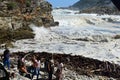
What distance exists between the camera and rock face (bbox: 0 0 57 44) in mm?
41875

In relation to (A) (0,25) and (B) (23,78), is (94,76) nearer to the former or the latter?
(B) (23,78)

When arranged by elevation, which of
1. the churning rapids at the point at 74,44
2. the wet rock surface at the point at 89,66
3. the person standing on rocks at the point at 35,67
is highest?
the person standing on rocks at the point at 35,67

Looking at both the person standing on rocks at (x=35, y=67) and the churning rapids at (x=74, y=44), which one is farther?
the churning rapids at (x=74, y=44)

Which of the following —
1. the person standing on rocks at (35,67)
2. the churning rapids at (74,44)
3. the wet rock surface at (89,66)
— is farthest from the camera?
the churning rapids at (74,44)

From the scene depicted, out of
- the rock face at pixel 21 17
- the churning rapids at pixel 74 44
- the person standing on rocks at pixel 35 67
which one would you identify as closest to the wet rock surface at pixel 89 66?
the churning rapids at pixel 74 44

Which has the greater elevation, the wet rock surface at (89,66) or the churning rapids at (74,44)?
the wet rock surface at (89,66)

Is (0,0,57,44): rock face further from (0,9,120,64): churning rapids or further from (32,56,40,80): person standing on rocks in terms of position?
(32,56,40,80): person standing on rocks

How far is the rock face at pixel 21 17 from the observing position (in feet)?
137

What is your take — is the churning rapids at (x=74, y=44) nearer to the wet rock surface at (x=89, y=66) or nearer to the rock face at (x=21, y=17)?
the rock face at (x=21, y=17)

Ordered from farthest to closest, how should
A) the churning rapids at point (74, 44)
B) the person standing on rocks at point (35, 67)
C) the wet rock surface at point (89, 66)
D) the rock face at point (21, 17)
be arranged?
the rock face at point (21, 17) < the churning rapids at point (74, 44) < the wet rock surface at point (89, 66) < the person standing on rocks at point (35, 67)

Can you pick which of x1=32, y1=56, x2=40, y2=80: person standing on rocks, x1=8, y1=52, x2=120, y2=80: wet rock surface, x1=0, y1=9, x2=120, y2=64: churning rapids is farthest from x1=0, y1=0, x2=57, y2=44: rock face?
x1=32, y1=56, x2=40, y2=80: person standing on rocks

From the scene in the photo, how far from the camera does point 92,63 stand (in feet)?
86.5

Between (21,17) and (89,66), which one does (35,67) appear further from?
(21,17)

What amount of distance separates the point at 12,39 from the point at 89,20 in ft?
109
